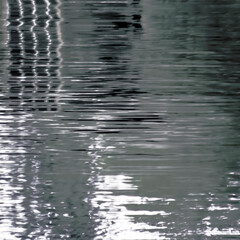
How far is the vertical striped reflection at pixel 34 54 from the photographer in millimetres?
2133

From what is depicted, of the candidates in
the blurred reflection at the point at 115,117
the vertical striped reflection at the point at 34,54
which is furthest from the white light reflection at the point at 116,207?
the vertical striped reflection at the point at 34,54

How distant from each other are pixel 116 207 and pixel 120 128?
0.41 m

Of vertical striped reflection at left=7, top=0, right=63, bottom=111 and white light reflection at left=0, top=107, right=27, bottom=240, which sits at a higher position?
vertical striped reflection at left=7, top=0, right=63, bottom=111

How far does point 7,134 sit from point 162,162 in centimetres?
36

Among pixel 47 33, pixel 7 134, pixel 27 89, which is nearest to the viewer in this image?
pixel 7 134

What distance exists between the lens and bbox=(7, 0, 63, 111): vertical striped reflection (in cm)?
213

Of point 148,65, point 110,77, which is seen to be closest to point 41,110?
point 110,77

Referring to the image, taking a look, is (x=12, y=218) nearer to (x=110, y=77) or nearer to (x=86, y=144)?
(x=86, y=144)

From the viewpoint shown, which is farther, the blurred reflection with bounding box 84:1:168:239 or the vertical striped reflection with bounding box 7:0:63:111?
the vertical striped reflection with bounding box 7:0:63:111

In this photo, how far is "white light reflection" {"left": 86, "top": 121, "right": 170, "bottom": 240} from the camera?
1415 millimetres

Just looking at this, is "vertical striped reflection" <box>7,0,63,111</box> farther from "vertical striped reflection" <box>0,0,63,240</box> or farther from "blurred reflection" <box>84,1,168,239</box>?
"blurred reflection" <box>84,1,168,239</box>

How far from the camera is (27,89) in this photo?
2.20m

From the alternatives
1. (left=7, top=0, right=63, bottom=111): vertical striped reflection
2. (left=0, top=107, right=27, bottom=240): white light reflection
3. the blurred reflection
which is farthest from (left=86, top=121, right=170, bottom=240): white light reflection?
(left=7, top=0, right=63, bottom=111): vertical striped reflection

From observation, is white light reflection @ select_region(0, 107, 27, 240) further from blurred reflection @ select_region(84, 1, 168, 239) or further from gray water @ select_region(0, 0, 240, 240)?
blurred reflection @ select_region(84, 1, 168, 239)
